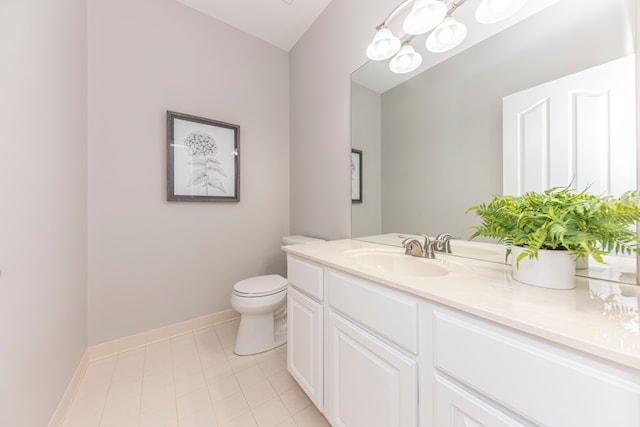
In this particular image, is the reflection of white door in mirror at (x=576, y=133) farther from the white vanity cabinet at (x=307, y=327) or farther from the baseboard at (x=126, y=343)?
the baseboard at (x=126, y=343)

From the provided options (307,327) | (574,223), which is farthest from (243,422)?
(574,223)

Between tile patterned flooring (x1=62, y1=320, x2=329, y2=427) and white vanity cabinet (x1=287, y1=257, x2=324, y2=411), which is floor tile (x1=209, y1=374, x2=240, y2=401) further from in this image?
white vanity cabinet (x1=287, y1=257, x2=324, y2=411)

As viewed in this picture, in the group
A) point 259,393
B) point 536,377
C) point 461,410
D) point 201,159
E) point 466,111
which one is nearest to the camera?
point 536,377

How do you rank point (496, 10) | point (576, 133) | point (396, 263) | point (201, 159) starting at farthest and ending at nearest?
1. point (201, 159)
2. point (396, 263)
3. point (496, 10)
4. point (576, 133)

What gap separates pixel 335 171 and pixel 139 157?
4.68ft

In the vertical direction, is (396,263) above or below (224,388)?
above

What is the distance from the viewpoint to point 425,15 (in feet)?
3.67

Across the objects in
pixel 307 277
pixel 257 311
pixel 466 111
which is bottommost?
pixel 257 311

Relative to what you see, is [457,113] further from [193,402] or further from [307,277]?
[193,402]

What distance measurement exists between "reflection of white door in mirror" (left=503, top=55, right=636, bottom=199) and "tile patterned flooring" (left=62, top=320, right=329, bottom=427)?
1.43 metres

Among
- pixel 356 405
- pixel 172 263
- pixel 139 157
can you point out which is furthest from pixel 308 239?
pixel 139 157

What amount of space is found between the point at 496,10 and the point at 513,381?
1.29m

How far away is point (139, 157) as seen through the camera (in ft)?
5.56

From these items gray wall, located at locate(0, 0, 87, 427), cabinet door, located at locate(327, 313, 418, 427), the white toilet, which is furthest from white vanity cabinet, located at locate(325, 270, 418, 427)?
gray wall, located at locate(0, 0, 87, 427)
